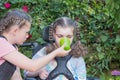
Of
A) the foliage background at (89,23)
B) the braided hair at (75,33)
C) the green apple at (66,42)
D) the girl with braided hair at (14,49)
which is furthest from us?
the foliage background at (89,23)

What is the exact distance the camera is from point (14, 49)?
10.8ft

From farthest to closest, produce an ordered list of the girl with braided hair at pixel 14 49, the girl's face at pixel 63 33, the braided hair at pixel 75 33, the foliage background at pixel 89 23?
the foliage background at pixel 89 23
the braided hair at pixel 75 33
the girl's face at pixel 63 33
the girl with braided hair at pixel 14 49

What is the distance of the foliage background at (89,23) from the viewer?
221 inches

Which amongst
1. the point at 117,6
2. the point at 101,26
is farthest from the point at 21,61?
the point at 101,26

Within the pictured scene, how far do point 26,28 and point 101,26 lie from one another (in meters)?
2.75

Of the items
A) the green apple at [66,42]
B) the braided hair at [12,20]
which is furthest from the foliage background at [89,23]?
the braided hair at [12,20]

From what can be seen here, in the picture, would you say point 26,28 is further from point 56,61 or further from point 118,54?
point 118,54

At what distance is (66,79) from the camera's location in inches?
149

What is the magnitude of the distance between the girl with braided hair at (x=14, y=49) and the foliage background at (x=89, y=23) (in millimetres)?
2115

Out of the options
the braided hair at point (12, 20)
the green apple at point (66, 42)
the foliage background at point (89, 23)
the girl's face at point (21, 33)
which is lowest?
the foliage background at point (89, 23)

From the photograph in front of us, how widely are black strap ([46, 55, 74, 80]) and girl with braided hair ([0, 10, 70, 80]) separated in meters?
0.41

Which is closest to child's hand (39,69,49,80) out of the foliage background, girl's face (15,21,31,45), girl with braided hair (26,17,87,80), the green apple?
girl with braided hair (26,17,87,80)

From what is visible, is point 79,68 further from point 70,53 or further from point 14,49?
point 14,49

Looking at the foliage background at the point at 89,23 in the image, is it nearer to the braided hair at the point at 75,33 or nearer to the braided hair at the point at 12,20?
the braided hair at the point at 75,33
